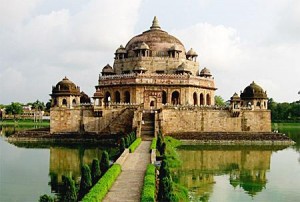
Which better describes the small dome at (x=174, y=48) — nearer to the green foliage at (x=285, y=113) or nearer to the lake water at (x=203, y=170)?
the lake water at (x=203, y=170)

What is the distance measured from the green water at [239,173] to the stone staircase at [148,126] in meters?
2.78

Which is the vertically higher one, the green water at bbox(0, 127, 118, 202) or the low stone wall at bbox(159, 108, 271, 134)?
the low stone wall at bbox(159, 108, 271, 134)

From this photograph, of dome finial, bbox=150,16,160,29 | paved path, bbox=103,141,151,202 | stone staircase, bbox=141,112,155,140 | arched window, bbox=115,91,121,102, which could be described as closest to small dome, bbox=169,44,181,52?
dome finial, bbox=150,16,160,29

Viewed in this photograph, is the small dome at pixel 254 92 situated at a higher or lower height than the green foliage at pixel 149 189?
higher

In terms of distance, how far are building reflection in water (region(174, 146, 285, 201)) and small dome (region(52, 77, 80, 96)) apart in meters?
12.2

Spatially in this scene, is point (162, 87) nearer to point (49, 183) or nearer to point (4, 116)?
point (49, 183)

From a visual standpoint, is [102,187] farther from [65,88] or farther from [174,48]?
[174,48]

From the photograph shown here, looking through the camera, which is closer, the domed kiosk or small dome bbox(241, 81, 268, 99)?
the domed kiosk

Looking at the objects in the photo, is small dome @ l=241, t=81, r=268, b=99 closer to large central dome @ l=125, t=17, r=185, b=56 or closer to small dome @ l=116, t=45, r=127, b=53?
large central dome @ l=125, t=17, r=185, b=56

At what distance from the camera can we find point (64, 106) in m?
34.7

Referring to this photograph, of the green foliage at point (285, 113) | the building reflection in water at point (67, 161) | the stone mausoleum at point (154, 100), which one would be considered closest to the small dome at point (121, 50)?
Answer: the stone mausoleum at point (154, 100)

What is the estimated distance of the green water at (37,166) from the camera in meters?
15.0

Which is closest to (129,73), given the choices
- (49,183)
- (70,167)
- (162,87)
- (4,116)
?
(162,87)

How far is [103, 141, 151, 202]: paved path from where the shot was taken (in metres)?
11.3
